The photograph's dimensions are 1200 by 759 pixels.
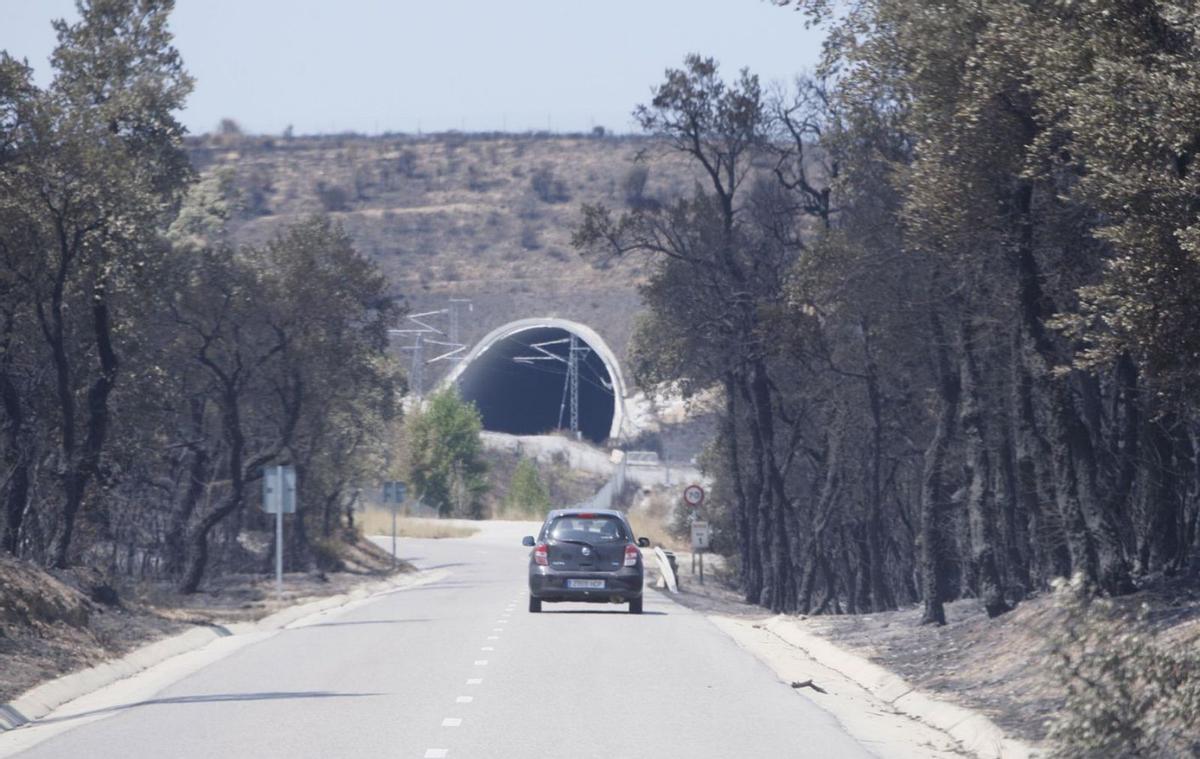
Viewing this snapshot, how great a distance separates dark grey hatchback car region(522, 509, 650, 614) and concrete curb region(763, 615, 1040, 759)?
461 cm

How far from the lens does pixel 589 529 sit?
28.2 meters

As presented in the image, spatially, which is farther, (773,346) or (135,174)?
(773,346)

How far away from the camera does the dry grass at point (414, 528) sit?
7994 centimetres

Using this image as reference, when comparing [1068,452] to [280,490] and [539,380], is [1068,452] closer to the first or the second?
[280,490]

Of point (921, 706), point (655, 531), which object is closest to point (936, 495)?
point (921, 706)

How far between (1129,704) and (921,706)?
5116 millimetres

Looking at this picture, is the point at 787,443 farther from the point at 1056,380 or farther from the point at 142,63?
the point at 1056,380

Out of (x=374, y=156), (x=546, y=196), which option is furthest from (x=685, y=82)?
(x=374, y=156)

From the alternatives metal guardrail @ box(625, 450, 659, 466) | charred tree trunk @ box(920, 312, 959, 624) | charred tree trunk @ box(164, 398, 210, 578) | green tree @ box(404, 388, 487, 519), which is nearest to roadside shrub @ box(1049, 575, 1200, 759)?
charred tree trunk @ box(920, 312, 959, 624)

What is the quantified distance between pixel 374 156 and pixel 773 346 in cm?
11642

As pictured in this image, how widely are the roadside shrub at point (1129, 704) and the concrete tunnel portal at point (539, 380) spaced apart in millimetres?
83206

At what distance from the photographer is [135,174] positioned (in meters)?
26.6

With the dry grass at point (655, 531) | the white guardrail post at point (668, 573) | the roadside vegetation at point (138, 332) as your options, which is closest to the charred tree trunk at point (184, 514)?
the roadside vegetation at point (138, 332)

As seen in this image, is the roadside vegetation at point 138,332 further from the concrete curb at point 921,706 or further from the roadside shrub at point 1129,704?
the roadside shrub at point 1129,704
